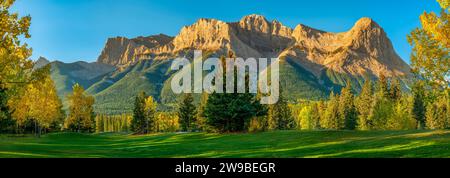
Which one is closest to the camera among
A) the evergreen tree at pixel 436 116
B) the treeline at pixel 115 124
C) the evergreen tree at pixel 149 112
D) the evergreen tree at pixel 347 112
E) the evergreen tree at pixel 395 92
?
the evergreen tree at pixel 395 92

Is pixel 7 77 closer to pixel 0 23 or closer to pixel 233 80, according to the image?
pixel 0 23

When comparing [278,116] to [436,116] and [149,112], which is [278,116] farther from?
[436,116]

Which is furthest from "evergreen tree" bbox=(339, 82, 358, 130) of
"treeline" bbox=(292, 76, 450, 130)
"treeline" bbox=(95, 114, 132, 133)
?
"treeline" bbox=(95, 114, 132, 133)

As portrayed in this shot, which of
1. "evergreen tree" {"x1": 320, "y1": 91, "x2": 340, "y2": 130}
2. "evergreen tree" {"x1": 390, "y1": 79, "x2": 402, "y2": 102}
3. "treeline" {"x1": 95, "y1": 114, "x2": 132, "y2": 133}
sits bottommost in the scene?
"treeline" {"x1": 95, "y1": 114, "x2": 132, "y2": 133}

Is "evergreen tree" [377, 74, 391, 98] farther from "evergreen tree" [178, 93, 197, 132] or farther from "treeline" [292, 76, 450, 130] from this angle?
"evergreen tree" [178, 93, 197, 132]

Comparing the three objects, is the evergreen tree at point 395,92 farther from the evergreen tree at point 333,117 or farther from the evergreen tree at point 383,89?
the evergreen tree at point 333,117

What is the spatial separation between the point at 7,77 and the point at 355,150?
1920 cm

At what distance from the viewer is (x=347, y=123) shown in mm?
95500

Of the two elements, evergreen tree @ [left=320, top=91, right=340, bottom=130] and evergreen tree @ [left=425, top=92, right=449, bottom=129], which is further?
evergreen tree @ [left=320, top=91, right=340, bottom=130]

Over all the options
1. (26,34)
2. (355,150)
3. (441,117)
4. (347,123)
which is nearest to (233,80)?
(355,150)

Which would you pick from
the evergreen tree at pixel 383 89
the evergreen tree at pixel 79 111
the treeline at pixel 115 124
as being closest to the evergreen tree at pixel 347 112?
the evergreen tree at pixel 383 89

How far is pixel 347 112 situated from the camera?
97062 mm

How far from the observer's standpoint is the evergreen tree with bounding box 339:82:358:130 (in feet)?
313

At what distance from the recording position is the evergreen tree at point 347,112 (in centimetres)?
9550
